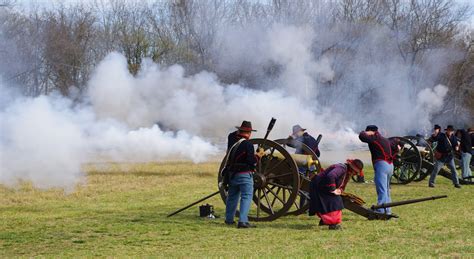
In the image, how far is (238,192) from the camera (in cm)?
969

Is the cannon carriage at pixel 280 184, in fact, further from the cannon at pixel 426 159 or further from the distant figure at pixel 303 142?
the cannon at pixel 426 159

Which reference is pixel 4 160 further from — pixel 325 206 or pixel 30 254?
pixel 325 206

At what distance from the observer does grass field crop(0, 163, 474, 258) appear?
7340mm

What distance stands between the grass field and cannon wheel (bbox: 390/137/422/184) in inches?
92.6

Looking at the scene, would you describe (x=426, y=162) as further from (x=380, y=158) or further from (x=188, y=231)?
(x=188, y=231)

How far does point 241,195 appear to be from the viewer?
31.3ft

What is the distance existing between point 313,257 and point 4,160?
647 cm

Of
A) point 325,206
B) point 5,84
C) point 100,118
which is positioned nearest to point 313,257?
point 325,206

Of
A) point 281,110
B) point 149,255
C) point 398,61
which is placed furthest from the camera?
point 398,61

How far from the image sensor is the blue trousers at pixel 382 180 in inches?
403

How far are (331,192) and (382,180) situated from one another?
163cm

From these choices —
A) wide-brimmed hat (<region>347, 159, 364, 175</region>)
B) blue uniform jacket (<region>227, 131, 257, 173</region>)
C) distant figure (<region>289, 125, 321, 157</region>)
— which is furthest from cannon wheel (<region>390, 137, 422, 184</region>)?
blue uniform jacket (<region>227, 131, 257, 173</region>)

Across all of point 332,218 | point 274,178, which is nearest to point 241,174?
point 274,178

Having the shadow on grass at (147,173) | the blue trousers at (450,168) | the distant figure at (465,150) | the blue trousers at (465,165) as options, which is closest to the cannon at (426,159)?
the blue trousers at (465,165)
